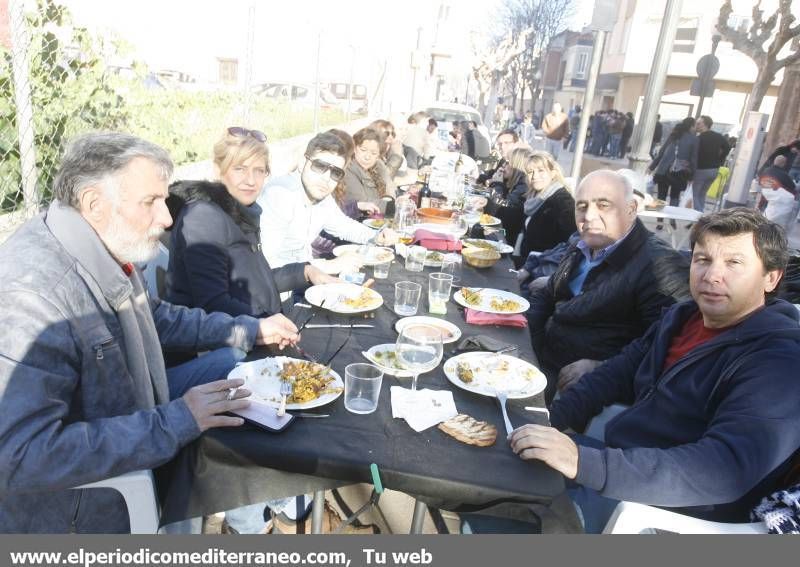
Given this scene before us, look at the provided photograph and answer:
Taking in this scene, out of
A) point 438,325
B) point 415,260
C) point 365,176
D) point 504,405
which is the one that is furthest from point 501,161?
point 504,405

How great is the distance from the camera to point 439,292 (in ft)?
9.13

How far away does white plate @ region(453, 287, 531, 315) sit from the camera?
2730 mm

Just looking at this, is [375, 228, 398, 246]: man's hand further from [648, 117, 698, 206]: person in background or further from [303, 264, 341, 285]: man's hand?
[648, 117, 698, 206]: person in background

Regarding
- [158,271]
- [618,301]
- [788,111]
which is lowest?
[158,271]

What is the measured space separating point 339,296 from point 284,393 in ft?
3.35

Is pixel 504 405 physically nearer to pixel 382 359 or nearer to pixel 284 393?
pixel 382 359

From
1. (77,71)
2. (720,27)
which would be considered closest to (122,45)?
(77,71)

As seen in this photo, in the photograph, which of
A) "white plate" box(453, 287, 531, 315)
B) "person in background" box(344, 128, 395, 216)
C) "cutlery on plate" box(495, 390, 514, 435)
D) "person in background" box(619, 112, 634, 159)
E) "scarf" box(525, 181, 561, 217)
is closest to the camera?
"cutlery on plate" box(495, 390, 514, 435)

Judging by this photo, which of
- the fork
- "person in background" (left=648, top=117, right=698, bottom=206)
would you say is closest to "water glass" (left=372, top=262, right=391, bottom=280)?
the fork

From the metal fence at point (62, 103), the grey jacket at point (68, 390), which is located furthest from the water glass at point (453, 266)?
the metal fence at point (62, 103)

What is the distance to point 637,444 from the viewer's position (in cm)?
212

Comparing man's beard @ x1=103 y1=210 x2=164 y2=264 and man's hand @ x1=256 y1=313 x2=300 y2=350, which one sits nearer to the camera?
man's beard @ x1=103 y1=210 x2=164 y2=264

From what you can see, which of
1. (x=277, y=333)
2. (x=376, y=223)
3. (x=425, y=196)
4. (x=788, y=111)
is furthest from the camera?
(x=788, y=111)
